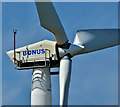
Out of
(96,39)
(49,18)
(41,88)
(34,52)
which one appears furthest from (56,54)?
(49,18)

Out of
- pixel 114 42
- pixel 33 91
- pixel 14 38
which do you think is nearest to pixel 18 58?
pixel 14 38

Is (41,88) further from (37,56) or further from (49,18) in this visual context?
(49,18)

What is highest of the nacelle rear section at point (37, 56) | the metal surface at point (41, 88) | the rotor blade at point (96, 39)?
the rotor blade at point (96, 39)

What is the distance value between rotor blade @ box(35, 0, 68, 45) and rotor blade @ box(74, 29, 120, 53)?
3.38 metres

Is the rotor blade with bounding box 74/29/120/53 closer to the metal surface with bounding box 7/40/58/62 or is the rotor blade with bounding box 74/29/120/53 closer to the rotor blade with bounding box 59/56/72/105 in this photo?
the rotor blade with bounding box 59/56/72/105

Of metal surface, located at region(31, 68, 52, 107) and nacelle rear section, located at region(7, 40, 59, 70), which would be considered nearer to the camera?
metal surface, located at region(31, 68, 52, 107)

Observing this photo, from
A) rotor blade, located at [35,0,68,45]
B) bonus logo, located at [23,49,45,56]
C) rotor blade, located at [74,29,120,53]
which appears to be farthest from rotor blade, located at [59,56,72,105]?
rotor blade, located at [35,0,68,45]

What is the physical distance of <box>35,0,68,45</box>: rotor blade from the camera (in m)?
16.0

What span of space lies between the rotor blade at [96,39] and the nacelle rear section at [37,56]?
7.90ft

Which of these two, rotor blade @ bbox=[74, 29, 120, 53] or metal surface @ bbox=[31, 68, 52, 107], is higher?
rotor blade @ bbox=[74, 29, 120, 53]

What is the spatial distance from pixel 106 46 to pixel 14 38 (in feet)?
23.9

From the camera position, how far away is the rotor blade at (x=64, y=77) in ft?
60.5

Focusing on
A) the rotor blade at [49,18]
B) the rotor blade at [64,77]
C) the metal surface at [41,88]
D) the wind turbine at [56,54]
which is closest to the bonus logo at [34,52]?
the wind turbine at [56,54]

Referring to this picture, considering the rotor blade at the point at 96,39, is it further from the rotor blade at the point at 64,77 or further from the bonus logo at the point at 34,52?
the bonus logo at the point at 34,52
